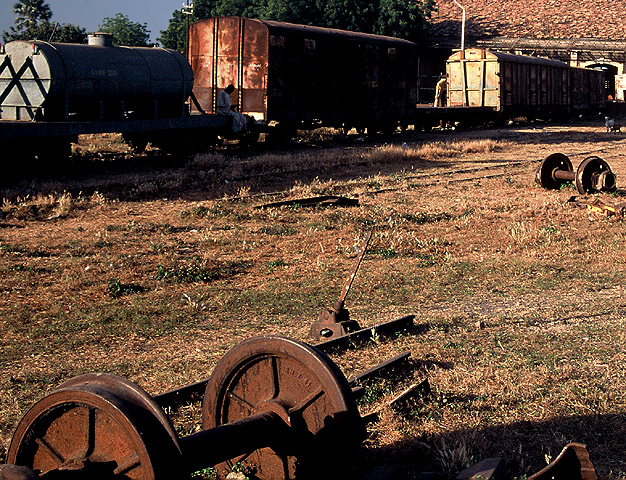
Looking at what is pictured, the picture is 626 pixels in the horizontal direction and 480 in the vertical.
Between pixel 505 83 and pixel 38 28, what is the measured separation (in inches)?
1321

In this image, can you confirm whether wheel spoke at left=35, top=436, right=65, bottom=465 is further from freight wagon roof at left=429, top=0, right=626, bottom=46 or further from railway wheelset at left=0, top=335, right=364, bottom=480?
freight wagon roof at left=429, top=0, right=626, bottom=46

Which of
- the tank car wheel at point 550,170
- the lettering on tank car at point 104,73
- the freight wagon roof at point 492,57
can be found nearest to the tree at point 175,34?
the freight wagon roof at point 492,57

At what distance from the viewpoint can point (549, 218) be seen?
11648mm

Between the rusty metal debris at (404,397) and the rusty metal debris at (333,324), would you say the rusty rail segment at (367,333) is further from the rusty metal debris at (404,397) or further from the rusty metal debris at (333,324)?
the rusty metal debris at (404,397)

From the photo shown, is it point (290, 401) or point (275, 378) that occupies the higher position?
point (275, 378)

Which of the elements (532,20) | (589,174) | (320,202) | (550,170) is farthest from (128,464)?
(532,20)

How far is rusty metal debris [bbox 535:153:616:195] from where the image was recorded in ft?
43.5

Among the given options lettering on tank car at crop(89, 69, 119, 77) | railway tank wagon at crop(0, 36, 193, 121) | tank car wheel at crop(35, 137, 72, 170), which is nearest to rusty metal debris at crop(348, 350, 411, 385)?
tank car wheel at crop(35, 137, 72, 170)

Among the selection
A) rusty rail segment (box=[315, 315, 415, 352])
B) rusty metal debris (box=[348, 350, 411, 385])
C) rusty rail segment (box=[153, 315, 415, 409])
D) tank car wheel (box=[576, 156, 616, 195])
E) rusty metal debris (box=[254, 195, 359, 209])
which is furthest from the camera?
tank car wheel (box=[576, 156, 616, 195])

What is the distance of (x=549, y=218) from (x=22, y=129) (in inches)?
397

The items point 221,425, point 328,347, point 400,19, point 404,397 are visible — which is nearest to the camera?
point 221,425

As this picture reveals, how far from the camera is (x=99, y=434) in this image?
10.3 ft

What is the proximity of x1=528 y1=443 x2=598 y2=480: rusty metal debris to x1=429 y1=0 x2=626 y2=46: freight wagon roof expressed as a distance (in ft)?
146

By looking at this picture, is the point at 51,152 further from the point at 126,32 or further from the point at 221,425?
the point at 126,32
